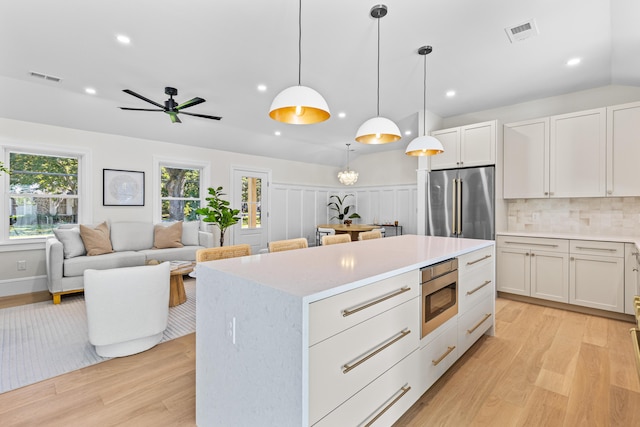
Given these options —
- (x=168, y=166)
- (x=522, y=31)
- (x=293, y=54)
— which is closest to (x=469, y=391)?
(x=522, y=31)

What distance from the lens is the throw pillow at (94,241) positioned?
4.22m

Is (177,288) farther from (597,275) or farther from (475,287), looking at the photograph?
(597,275)

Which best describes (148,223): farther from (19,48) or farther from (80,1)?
(80,1)

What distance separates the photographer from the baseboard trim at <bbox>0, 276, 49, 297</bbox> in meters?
4.05

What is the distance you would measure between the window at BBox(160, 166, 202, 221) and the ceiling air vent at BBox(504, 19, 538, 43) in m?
5.53

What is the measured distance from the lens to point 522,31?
2594 mm

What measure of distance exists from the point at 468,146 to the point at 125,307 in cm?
450

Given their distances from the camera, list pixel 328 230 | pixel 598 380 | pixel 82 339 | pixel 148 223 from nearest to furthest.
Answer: pixel 598 380
pixel 82 339
pixel 148 223
pixel 328 230

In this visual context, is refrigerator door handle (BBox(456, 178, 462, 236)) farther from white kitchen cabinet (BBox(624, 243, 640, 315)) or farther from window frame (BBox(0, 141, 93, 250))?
window frame (BBox(0, 141, 93, 250))

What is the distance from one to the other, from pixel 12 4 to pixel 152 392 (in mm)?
3087

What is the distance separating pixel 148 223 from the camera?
514 centimetres

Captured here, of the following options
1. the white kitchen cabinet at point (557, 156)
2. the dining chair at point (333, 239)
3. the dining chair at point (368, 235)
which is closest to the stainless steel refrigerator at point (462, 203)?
the white kitchen cabinet at point (557, 156)

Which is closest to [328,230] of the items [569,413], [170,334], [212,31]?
[170,334]

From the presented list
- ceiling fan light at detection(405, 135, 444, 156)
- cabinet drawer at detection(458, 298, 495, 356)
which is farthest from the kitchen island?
ceiling fan light at detection(405, 135, 444, 156)
